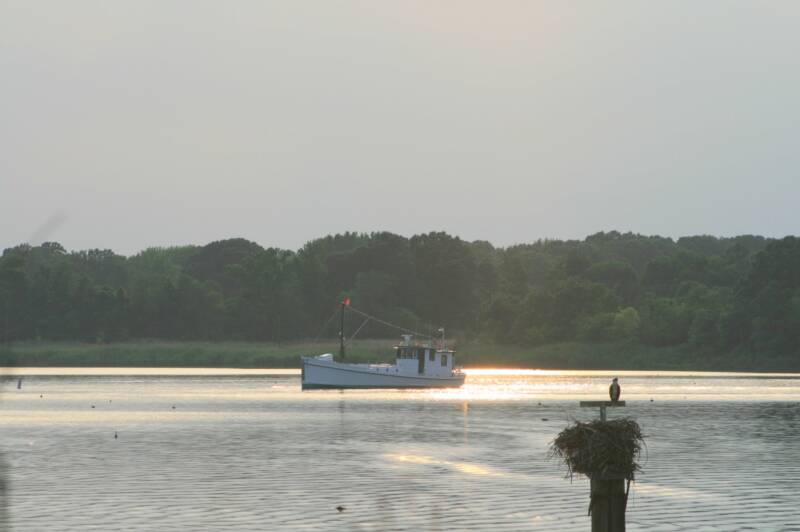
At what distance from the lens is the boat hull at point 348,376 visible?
127438 mm

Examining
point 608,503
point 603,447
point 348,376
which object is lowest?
point 608,503

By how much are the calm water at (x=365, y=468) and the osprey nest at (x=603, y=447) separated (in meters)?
6.91

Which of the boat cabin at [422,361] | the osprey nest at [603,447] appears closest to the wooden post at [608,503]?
the osprey nest at [603,447]

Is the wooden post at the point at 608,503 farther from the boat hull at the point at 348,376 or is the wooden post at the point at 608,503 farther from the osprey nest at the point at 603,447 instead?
the boat hull at the point at 348,376

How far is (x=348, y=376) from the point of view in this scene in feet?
424

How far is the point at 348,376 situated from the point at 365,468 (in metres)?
83.0

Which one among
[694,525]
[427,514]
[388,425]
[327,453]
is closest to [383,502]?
[427,514]

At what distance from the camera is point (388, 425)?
73.3 metres

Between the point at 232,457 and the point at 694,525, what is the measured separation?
2339cm

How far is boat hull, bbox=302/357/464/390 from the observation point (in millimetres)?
127438

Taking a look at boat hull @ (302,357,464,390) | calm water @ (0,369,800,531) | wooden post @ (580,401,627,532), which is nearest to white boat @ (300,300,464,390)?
boat hull @ (302,357,464,390)

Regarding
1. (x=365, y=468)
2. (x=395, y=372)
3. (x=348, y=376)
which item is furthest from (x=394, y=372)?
(x=365, y=468)

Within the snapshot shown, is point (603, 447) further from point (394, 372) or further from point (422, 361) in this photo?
point (422, 361)

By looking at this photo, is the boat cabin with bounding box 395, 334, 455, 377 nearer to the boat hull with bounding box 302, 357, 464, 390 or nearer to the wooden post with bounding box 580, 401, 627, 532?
the boat hull with bounding box 302, 357, 464, 390
